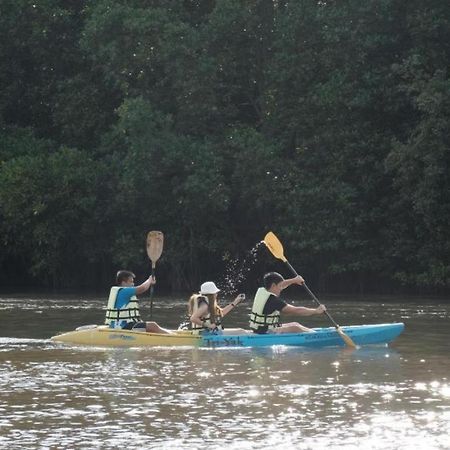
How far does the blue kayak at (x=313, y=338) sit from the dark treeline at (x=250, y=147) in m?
15.6

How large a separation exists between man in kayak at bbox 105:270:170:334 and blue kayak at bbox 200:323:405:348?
943 millimetres

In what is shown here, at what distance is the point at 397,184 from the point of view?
3659 cm

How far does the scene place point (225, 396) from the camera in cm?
1371

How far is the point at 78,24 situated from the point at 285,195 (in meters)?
11.8

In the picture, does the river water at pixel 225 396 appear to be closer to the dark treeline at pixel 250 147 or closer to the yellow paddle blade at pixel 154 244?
the yellow paddle blade at pixel 154 244

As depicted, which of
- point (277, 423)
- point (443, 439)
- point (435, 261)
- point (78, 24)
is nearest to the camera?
point (443, 439)

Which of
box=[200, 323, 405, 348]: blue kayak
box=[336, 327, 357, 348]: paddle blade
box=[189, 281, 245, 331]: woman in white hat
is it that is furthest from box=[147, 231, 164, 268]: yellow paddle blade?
box=[336, 327, 357, 348]: paddle blade

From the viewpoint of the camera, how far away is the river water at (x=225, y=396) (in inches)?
435

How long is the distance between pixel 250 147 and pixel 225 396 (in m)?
24.9

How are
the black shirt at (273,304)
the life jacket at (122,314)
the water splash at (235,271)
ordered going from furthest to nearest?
1. the water splash at (235,271)
2. the life jacket at (122,314)
3. the black shirt at (273,304)

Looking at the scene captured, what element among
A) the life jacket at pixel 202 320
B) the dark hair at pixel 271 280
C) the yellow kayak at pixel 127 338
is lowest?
the yellow kayak at pixel 127 338

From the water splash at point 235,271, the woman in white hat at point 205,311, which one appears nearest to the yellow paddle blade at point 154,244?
the woman in white hat at point 205,311

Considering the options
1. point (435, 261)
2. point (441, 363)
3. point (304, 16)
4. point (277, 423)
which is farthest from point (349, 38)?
point (277, 423)

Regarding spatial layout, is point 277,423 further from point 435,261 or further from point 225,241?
point 225,241
